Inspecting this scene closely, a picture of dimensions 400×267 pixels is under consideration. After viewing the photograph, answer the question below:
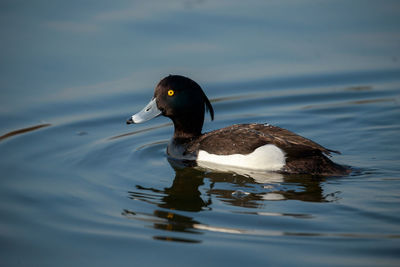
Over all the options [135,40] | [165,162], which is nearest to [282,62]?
[135,40]

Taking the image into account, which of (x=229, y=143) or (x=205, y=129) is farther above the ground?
(x=205, y=129)

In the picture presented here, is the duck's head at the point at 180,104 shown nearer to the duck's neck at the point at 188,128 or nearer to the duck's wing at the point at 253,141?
the duck's neck at the point at 188,128

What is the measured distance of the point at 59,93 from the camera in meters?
11.2

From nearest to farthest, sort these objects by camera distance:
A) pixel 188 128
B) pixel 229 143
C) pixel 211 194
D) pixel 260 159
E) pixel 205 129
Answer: pixel 211 194 < pixel 260 159 < pixel 229 143 < pixel 188 128 < pixel 205 129

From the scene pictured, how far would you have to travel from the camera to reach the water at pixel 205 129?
6469mm

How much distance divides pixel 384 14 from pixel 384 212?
7.76 m

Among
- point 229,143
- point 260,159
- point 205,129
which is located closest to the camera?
point 260,159

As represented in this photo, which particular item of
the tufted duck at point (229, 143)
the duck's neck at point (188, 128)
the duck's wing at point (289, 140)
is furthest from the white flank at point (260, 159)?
the duck's neck at point (188, 128)

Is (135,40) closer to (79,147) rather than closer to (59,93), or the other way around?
(59,93)

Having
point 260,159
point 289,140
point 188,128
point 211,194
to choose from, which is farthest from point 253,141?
point 188,128

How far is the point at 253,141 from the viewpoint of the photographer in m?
8.48

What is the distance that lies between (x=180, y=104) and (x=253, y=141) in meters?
1.40

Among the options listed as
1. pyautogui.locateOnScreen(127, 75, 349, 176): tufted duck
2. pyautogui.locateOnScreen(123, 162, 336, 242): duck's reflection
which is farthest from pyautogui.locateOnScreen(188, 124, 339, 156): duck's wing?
pyautogui.locateOnScreen(123, 162, 336, 242): duck's reflection

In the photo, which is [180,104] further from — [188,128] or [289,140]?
[289,140]
